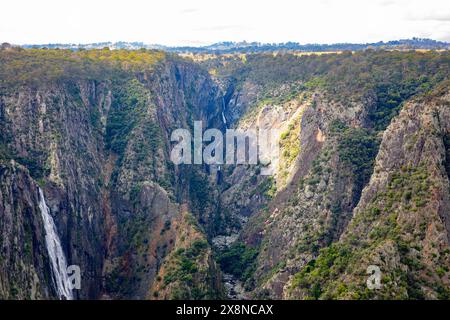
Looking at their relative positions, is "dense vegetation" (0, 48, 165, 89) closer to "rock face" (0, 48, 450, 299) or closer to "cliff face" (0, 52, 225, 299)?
"rock face" (0, 48, 450, 299)

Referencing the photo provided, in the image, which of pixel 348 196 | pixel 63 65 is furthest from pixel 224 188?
Result: pixel 348 196

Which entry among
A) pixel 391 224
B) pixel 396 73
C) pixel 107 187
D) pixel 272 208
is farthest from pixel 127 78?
pixel 391 224

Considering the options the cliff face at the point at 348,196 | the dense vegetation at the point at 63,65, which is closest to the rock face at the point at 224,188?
the cliff face at the point at 348,196

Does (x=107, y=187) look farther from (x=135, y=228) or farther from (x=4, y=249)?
(x=4, y=249)

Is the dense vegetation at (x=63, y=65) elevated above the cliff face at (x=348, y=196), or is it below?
above

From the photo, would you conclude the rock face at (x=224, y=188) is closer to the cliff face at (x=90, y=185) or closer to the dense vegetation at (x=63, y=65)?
the cliff face at (x=90, y=185)

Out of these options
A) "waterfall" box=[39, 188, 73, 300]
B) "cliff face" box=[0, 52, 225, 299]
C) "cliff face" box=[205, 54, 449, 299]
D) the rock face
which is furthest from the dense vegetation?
"cliff face" box=[205, 54, 449, 299]
